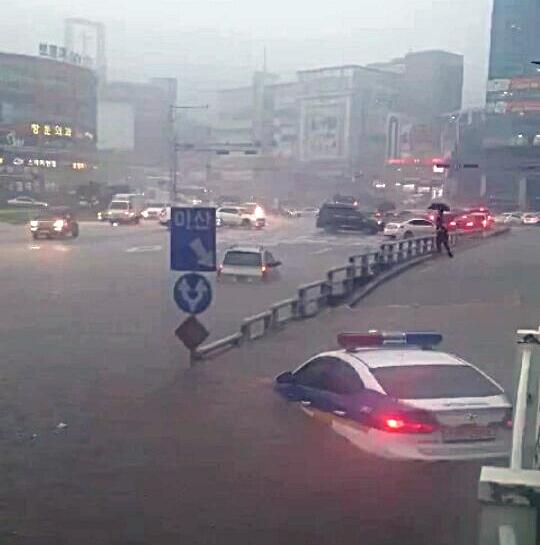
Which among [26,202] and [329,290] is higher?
[26,202]

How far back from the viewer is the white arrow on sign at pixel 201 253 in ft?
40.7

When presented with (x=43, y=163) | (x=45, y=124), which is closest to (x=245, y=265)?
(x=43, y=163)

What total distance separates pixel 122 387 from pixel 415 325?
6.90 m

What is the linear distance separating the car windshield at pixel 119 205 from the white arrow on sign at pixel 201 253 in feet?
61.8

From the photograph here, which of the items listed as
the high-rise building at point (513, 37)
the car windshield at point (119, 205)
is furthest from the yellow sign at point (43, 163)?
the high-rise building at point (513, 37)

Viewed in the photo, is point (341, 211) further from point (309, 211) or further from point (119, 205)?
point (119, 205)

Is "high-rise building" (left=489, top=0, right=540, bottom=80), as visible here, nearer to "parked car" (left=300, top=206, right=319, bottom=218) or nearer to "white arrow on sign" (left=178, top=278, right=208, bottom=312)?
"parked car" (left=300, top=206, right=319, bottom=218)

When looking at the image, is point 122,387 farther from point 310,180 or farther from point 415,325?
point 310,180

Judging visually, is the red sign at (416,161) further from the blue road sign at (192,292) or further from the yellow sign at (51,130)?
the yellow sign at (51,130)

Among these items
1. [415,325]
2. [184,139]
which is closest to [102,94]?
[184,139]

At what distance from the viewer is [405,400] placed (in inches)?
282

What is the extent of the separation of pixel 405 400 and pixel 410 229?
24.5 m

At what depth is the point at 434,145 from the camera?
22.1m

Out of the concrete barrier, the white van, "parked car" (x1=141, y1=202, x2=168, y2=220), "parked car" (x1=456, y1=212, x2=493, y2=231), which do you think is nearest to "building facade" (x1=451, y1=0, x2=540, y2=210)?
the concrete barrier
